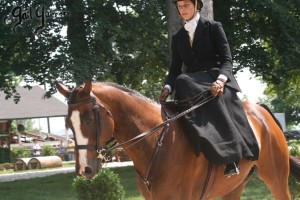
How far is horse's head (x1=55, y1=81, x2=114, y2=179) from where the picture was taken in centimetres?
432

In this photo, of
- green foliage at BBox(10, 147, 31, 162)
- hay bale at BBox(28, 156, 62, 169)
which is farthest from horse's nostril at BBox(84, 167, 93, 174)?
green foliage at BBox(10, 147, 31, 162)

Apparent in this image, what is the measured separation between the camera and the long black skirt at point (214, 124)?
4.84m

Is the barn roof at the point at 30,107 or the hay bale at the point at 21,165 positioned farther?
the barn roof at the point at 30,107

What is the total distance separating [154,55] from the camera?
1962cm

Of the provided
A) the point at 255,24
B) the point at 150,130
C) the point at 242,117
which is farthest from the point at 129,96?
the point at 255,24

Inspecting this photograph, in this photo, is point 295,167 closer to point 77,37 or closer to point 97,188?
point 97,188

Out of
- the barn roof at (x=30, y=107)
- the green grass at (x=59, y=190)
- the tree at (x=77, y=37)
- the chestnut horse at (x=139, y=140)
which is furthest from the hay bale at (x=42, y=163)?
the chestnut horse at (x=139, y=140)

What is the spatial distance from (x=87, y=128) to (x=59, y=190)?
12584 millimetres

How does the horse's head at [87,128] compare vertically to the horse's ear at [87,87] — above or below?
below

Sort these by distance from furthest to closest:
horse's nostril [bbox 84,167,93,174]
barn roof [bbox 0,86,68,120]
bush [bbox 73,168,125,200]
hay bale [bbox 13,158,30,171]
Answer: barn roof [bbox 0,86,68,120] < hay bale [bbox 13,158,30,171] < bush [bbox 73,168,125,200] < horse's nostril [bbox 84,167,93,174]

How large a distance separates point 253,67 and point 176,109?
15.0m

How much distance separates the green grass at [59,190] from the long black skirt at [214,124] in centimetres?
686

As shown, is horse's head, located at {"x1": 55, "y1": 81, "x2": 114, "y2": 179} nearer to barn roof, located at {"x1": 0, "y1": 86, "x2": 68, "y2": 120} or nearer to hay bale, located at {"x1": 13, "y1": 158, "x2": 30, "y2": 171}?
hay bale, located at {"x1": 13, "y1": 158, "x2": 30, "y2": 171}

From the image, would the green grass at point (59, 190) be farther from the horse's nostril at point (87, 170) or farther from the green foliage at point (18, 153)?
the green foliage at point (18, 153)
